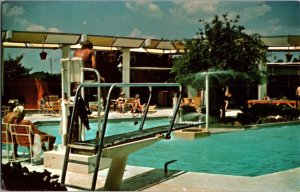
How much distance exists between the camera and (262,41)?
10867 millimetres

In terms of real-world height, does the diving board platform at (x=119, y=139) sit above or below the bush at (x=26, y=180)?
above

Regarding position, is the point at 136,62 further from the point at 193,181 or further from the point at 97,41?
the point at 193,181

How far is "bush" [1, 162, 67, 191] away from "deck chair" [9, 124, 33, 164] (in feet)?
3.16

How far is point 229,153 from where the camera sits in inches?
361

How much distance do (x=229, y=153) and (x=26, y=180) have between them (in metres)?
5.37

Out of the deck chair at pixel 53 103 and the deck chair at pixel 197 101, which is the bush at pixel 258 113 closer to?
the deck chair at pixel 197 101

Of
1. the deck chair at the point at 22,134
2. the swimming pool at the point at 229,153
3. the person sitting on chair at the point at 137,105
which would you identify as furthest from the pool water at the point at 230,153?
the person sitting on chair at the point at 137,105

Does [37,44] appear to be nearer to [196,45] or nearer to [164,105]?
[196,45]

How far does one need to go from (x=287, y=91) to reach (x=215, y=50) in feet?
8.73

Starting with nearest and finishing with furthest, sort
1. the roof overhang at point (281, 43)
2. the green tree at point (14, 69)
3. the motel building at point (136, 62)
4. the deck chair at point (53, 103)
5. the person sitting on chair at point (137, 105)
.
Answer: the green tree at point (14, 69) → the roof overhang at point (281, 43) → the motel building at point (136, 62) → the deck chair at point (53, 103) → the person sitting on chair at point (137, 105)

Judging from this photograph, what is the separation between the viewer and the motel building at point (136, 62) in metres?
7.48

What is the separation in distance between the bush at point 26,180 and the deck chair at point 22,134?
0.96 metres

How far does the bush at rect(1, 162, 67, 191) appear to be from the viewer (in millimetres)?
4504

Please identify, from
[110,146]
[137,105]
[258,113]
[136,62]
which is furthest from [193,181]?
[136,62]
